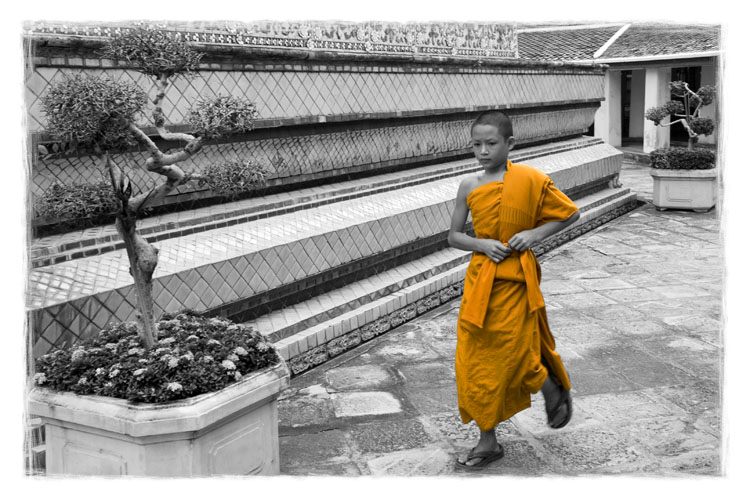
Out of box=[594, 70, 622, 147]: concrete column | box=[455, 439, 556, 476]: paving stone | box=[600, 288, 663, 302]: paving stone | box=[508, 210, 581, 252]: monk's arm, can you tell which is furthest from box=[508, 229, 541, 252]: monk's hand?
box=[594, 70, 622, 147]: concrete column

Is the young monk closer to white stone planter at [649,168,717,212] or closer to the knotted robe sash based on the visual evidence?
the knotted robe sash

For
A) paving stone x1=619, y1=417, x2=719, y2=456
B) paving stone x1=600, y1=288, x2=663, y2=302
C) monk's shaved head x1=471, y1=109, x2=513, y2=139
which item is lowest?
paving stone x1=619, y1=417, x2=719, y2=456

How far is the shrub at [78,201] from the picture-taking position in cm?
249

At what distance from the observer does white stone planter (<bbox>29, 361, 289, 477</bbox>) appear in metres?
2.50

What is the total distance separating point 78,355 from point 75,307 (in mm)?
533

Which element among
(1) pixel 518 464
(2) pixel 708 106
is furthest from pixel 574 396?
(2) pixel 708 106

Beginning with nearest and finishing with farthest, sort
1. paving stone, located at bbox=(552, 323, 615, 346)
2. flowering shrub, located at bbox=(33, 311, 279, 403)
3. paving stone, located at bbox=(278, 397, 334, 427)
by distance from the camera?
flowering shrub, located at bbox=(33, 311, 279, 403) < paving stone, located at bbox=(278, 397, 334, 427) < paving stone, located at bbox=(552, 323, 615, 346)

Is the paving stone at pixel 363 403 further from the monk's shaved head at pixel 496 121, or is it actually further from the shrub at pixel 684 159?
the shrub at pixel 684 159

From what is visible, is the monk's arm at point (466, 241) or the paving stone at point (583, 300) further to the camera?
the paving stone at point (583, 300)

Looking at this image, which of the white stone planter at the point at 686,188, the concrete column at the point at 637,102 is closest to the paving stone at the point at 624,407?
the white stone planter at the point at 686,188

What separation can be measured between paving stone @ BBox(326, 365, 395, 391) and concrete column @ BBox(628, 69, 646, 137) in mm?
18431

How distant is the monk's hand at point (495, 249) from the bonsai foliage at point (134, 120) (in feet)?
3.03

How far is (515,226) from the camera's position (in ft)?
10.2

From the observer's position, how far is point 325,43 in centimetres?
573
